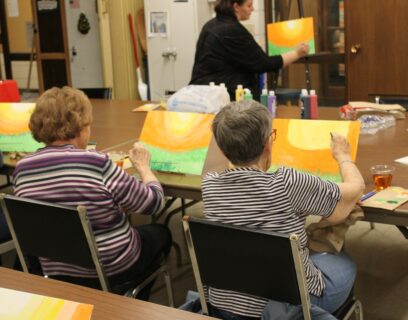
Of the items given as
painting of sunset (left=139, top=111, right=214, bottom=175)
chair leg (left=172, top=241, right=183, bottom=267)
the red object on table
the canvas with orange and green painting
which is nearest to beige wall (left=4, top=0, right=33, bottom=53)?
the red object on table

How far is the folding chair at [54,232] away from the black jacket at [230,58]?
1914mm

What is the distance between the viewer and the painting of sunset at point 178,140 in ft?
8.13

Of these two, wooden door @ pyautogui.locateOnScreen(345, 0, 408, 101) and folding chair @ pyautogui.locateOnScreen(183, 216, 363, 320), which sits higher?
wooden door @ pyautogui.locateOnScreen(345, 0, 408, 101)

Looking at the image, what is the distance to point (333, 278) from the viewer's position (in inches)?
74.3

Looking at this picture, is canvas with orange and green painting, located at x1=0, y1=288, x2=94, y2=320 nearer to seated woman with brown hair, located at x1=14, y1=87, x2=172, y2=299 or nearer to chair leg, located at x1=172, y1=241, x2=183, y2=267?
seated woman with brown hair, located at x1=14, y1=87, x2=172, y2=299

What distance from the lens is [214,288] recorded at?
1.77 m

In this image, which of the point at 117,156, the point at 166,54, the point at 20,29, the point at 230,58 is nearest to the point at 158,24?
the point at 166,54

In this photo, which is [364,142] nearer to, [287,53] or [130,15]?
[287,53]

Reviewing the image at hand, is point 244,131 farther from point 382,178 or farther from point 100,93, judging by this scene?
point 100,93

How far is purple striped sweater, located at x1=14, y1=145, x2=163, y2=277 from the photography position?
6.74 feet

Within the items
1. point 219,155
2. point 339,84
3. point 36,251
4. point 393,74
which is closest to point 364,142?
point 219,155

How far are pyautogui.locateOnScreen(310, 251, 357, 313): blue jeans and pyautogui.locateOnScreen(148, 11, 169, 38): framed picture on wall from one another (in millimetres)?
4884

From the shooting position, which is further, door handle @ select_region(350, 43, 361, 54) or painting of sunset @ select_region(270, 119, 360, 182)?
door handle @ select_region(350, 43, 361, 54)

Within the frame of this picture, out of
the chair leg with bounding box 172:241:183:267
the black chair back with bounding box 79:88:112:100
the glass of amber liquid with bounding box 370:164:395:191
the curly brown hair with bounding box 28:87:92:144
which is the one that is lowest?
the chair leg with bounding box 172:241:183:267
